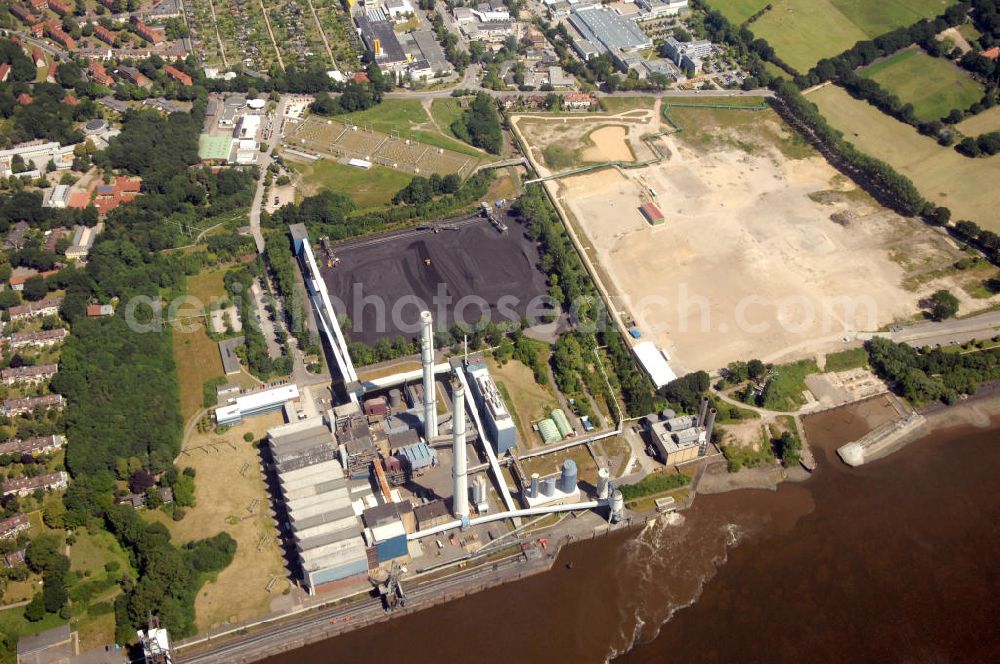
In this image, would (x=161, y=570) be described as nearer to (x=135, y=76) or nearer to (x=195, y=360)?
(x=195, y=360)

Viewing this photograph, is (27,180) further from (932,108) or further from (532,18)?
(932,108)

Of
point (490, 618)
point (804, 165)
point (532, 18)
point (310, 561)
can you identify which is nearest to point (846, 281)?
point (804, 165)

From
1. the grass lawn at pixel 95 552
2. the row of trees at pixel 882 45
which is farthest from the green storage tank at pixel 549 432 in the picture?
the row of trees at pixel 882 45

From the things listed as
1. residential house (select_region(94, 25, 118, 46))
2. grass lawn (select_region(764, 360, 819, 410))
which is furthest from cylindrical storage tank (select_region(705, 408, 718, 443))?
residential house (select_region(94, 25, 118, 46))

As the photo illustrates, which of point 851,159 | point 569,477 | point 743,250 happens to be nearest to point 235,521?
point 569,477

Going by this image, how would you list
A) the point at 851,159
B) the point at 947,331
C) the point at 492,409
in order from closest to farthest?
the point at 492,409 → the point at 947,331 → the point at 851,159
